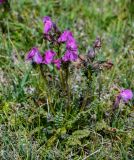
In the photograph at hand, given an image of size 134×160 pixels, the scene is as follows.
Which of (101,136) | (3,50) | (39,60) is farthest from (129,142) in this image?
(3,50)

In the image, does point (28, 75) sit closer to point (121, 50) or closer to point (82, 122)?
point (82, 122)

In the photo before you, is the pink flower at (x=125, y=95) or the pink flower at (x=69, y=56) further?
the pink flower at (x=125, y=95)

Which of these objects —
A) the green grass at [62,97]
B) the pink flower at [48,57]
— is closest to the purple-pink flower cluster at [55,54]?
the pink flower at [48,57]

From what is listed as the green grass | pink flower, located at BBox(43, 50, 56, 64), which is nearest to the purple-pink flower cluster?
pink flower, located at BBox(43, 50, 56, 64)

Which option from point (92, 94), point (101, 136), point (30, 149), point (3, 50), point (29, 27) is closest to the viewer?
point (30, 149)

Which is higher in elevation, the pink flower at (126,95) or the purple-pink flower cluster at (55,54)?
the purple-pink flower cluster at (55,54)

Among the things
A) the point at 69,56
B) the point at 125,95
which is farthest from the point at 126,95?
the point at 69,56

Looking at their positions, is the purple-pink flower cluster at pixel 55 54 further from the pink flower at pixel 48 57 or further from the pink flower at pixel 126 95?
the pink flower at pixel 126 95

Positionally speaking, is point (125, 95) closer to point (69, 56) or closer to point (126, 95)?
point (126, 95)
